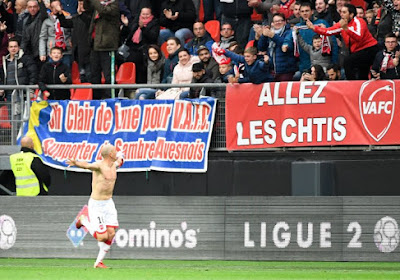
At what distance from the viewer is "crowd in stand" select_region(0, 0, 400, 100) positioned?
19.8 metres

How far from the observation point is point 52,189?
22.7 m

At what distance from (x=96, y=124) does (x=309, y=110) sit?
4718 mm

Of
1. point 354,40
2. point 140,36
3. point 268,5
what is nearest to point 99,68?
point 140,36

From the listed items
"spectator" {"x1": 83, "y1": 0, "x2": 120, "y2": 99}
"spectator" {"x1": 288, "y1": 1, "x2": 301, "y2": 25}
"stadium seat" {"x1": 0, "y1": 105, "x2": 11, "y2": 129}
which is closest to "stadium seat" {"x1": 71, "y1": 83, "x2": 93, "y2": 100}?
"spectator" {"x1": 83, "y1": 0, "x2": 120, "y2": 99}

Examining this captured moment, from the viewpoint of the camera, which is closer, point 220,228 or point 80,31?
point 220,228

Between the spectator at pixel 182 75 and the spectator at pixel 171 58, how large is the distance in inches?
16.2

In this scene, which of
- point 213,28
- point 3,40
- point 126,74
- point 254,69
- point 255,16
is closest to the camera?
point 254,69

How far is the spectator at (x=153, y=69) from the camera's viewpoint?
70.8 ft

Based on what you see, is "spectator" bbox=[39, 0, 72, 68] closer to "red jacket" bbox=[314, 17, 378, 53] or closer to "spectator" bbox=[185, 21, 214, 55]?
"spectator" bbox=[185, 21, 214, 55]

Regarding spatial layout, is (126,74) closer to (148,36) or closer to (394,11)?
(148,36)

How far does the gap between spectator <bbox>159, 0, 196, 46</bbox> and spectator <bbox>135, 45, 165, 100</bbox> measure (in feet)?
3.51

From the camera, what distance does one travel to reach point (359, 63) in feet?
64.7

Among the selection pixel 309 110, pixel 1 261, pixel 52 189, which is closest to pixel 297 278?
pixel 309 110

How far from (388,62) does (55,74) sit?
7287 mm
